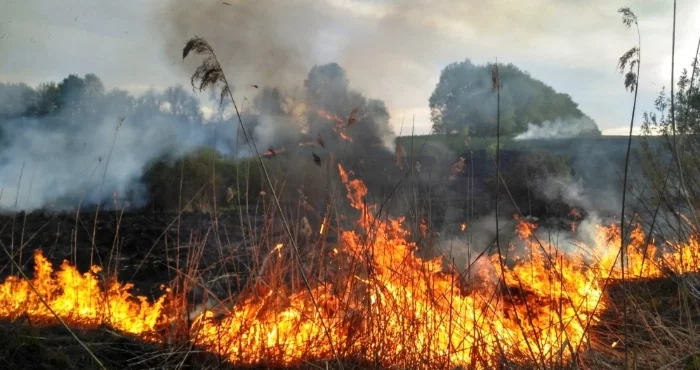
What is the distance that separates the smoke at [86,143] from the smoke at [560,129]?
12.0 m

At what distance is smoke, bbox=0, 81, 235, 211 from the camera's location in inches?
410

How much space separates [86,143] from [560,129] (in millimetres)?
15579

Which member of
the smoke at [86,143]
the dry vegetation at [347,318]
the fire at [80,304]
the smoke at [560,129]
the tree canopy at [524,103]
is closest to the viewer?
the dry vegetation at [347,318]

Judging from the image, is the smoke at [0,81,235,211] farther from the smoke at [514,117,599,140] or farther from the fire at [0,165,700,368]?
the smoke at [514,117,599,140]

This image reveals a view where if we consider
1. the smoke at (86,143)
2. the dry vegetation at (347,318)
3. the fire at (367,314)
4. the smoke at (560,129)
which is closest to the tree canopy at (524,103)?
the smoke at (560,129)

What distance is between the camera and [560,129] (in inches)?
787

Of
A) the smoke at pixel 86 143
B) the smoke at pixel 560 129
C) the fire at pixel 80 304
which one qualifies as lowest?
the fire at pixel 80 304

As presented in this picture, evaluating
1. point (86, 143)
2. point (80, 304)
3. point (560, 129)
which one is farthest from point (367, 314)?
point (560, 129)

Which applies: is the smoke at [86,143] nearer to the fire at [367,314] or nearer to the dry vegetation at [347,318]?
the fire at [367,314]

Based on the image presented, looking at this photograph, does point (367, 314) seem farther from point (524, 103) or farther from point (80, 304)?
point (524, 103)

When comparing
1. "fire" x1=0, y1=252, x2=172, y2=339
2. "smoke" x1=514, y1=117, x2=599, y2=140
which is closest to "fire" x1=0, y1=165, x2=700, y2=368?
"fire" x1=0, y1=252, x2=172, y2=339

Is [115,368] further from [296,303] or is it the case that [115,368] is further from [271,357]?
[296,303]

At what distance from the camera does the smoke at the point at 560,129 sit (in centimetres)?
1891

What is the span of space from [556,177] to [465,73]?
12.1ft
